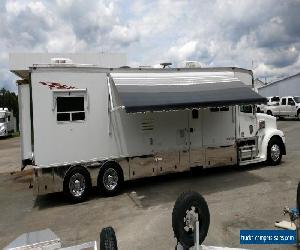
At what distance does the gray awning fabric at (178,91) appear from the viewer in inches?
413

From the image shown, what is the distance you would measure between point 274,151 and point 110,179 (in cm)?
600

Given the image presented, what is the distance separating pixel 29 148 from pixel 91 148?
1626mm

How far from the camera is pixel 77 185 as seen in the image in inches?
428

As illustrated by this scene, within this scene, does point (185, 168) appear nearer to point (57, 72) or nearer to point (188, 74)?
point (188, 74)

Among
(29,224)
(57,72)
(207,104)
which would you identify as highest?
(57,72)

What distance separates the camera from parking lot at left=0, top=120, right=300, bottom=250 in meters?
7.98

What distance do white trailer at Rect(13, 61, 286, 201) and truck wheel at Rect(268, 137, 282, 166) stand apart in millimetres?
1739

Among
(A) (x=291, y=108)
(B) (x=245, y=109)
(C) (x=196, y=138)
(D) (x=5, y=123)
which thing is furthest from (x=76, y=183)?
(D) (x=5, y=123)

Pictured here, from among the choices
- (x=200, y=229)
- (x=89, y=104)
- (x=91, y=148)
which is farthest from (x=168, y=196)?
(x=200, y=229)

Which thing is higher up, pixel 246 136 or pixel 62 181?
pixel 246 136

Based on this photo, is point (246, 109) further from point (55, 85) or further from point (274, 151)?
point (55, 85)

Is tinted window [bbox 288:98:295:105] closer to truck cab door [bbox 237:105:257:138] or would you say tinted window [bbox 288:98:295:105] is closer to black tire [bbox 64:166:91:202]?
truck cab door [bbox 237:105:257:138]

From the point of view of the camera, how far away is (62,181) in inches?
418

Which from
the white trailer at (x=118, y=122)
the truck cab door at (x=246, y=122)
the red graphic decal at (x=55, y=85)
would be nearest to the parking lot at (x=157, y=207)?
the white trailer at (x=118, y=122)
